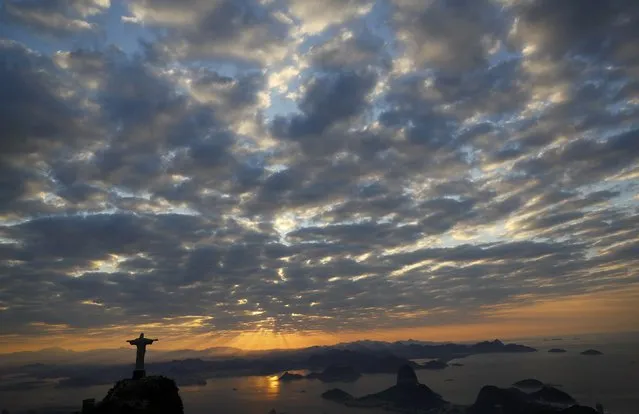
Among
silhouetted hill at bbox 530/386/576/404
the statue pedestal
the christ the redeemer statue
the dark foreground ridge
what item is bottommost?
silhouetted hill at bbox 530/386/576/404

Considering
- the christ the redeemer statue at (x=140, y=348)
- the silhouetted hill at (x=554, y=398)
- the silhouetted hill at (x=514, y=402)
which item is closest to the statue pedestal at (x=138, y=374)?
the christ the redeemer statue at (x=140, y=348)

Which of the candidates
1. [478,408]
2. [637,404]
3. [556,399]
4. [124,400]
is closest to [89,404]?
[124,400]

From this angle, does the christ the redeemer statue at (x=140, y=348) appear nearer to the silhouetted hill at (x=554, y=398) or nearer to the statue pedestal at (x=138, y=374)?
the statue pedestal at (x=138, y=374)

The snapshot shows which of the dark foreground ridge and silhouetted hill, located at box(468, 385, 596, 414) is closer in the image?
the dark foreground ridge

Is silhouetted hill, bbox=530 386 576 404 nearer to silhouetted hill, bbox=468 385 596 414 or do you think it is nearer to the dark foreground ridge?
silhouetted hill, bbox=468 385 596 414

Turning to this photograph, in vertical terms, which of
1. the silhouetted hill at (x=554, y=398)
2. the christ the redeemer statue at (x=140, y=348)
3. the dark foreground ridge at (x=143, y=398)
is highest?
the christ the redeemer statue at (x=140, y=348)

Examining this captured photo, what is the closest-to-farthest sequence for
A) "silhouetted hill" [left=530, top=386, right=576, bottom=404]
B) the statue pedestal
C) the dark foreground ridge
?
the dark foreground ridge
the statue pedestal
"silhouetted hill" [left=530, top=386, right=576, bottom=404]

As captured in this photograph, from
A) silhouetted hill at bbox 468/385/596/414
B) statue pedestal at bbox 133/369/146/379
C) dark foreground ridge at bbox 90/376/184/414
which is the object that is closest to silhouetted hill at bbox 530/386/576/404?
silhouetted hill at bbox 468/385/596/414

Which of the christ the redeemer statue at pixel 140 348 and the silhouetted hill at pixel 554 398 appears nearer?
the christ the redeemer statue at pixel 140 348

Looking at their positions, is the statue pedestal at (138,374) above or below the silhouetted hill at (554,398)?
above

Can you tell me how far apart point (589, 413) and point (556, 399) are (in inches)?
2487

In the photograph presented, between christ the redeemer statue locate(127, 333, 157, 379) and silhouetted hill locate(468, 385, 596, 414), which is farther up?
christ the redeemer statue locate(127, 333, 157, 379)

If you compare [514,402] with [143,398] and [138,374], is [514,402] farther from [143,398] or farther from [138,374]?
[143,398]

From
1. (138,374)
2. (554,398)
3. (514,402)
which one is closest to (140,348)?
(138,374)
